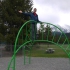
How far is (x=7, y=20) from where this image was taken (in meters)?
19.2

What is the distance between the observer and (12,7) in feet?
62.6

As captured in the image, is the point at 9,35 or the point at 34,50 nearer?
the point at 9,35

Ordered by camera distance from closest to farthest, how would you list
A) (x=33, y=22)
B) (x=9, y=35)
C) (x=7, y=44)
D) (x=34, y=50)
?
(x=33, y=22) < (x=9, y=35) < (x=7, y=44) < (x=34, y=50)

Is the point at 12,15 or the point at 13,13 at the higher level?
the point at 13,13

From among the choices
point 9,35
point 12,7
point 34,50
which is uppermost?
point 12,7

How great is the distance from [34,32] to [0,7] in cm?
1081

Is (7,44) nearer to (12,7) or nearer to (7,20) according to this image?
(7,20)

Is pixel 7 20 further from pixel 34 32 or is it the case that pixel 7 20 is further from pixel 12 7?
pixel 34 32

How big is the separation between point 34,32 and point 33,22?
1.58ft

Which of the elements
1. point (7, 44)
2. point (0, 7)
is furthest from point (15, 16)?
point (7, 44)
